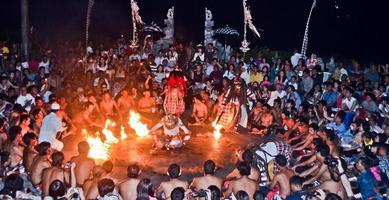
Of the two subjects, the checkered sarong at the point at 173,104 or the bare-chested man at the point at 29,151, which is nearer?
the bare-chested man at the point at 29,151

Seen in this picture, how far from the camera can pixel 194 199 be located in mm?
8641

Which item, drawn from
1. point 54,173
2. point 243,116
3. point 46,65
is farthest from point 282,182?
point 46,65

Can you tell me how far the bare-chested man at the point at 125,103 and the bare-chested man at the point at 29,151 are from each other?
5.77 metres

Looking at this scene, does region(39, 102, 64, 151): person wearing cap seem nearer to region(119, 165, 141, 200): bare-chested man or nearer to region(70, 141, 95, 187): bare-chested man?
region(70, 141, 95, 187): bare-chested man

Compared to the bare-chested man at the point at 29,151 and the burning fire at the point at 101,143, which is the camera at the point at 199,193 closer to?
the bare-chested man at the point at 29,151

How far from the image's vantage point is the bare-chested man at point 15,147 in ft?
36.5

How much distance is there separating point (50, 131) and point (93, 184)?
12.9ft

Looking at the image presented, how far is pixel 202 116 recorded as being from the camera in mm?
16922

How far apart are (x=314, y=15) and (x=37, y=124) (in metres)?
18.5

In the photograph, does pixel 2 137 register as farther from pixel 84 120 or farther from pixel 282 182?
pixel 282 182

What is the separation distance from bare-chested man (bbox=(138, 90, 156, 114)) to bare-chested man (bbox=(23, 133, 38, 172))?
20.7 ft

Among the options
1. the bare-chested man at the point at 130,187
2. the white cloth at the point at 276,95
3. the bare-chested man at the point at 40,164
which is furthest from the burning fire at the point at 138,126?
the bare-chested man at the point at 130,187

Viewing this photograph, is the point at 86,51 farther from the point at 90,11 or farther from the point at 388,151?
the point at 388,151

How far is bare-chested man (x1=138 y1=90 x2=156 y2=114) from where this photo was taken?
17.2 m
